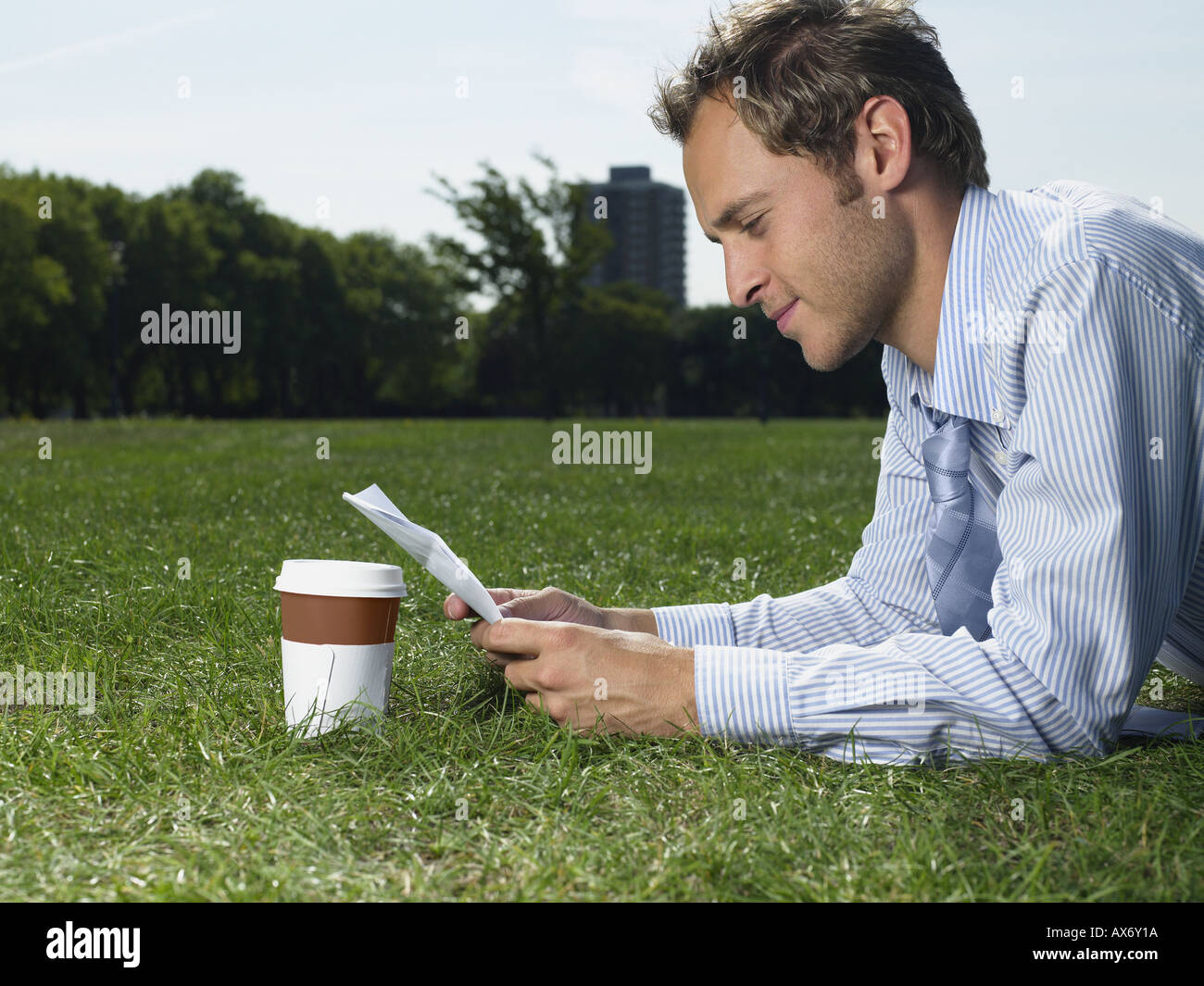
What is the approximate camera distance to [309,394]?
189 ft

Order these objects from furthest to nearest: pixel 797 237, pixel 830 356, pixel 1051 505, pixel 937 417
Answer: pixel 937 417, pixel 830 356, pixel 797 237, pixel 1051 505

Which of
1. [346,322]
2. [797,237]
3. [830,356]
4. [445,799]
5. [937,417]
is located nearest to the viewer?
[445,799]

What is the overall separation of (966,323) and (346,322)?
57.0 meters

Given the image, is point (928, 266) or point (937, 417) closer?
point (928, 266)

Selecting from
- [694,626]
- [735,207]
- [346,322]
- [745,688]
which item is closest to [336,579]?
[745,688]

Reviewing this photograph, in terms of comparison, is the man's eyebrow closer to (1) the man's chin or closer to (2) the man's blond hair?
(2) the man's blond hair

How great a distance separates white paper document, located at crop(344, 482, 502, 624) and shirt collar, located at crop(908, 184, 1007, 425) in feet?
3.65

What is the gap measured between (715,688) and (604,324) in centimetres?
6066

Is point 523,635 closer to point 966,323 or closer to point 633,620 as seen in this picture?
point 633,620

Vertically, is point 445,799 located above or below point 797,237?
below

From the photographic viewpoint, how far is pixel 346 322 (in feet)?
186

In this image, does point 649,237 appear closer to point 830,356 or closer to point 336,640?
point 830,356

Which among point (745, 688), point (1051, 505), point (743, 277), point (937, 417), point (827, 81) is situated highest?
point (827, 81)
